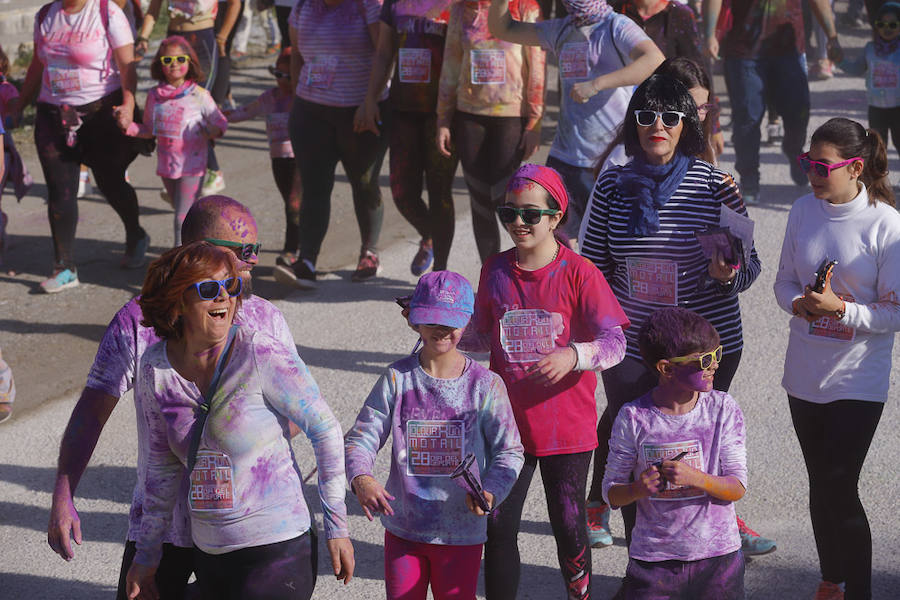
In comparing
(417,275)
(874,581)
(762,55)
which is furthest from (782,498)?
(762,55)

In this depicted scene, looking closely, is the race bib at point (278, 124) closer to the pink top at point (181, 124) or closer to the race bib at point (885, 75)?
the pink top at point (181, 124)

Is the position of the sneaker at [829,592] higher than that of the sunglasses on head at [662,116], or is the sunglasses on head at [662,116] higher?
the sunglasses on head at [662,116]

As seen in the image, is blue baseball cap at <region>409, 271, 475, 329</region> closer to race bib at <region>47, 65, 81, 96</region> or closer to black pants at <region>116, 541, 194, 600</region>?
black pants at <region>116, 541, 194, 600</region>

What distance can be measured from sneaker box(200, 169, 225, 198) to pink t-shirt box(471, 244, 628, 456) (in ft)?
20.9

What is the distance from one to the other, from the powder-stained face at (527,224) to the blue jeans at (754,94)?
5.91 meters

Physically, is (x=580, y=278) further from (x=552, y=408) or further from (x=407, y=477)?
(x=407, y=477)

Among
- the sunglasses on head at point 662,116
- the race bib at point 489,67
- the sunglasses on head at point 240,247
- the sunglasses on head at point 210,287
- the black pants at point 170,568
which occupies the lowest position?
the black pants at point 170,568

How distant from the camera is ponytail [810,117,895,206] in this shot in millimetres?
3988

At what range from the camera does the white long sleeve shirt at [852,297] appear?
3967 millimetres

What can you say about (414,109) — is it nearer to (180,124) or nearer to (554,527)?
(180,124)

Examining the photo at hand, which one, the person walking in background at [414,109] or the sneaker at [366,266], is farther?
the sneaker at [366,266]

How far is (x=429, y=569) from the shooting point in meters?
3.69

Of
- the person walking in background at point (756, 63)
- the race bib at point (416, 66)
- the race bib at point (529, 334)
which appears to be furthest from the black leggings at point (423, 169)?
the race bib at point (529, 334)

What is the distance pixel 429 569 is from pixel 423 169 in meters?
4.09
